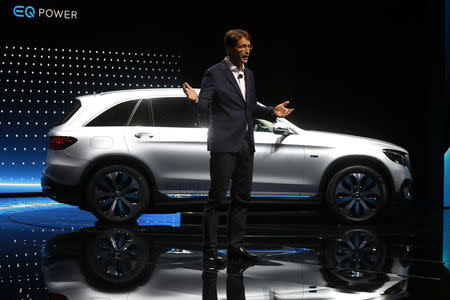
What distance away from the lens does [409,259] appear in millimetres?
4715

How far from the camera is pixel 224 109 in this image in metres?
4.46

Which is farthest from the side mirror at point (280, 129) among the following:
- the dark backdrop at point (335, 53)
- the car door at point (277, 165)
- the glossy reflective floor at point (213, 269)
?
the dark backdrop at point (335, 53)

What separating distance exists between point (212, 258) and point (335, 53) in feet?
22.5

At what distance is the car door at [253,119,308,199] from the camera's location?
22.5 ft

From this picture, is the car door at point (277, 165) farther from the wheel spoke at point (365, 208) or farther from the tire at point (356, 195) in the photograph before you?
the wheel spoke at point (365, 208)

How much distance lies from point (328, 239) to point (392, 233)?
933mm

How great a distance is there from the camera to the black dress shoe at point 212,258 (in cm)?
431

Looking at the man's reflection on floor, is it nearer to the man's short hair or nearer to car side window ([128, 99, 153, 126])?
the man's short hair

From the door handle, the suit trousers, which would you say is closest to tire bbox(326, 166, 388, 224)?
the door handle

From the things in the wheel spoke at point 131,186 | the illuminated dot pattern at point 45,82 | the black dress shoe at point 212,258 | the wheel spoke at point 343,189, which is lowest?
the black dress shoe at point 212,258

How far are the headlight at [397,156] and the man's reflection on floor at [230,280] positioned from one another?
3368mm

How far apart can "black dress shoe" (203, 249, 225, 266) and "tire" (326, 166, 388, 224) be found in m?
2.89

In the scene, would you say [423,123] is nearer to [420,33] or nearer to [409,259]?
[420,33]

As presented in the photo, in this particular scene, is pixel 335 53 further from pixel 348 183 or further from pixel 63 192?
pixel 63 192
